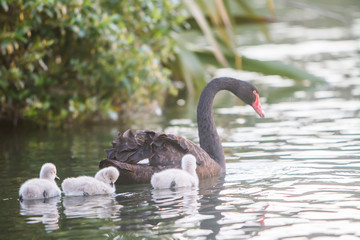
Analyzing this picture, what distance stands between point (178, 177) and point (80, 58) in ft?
17.6

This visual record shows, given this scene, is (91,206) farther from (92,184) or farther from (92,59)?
(92,59)

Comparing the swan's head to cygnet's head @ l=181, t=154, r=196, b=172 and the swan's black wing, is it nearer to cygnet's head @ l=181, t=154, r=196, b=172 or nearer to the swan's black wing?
the swan's black wing

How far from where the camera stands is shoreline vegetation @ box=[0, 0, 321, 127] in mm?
10984

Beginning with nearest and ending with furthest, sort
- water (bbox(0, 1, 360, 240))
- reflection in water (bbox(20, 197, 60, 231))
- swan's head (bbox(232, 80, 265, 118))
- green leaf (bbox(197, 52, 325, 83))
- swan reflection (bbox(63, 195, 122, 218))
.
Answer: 1. water (bbox(0, 1, 360, 240))
2. reflection in water (bbox(20, 197, 60, 231))
3. swan reflection (bbox(63, 195, 122, 218))
4. swan's head (bbox(232, 80, 265, 118))
5. green leaf (bbox(197, 52, 325, 83))

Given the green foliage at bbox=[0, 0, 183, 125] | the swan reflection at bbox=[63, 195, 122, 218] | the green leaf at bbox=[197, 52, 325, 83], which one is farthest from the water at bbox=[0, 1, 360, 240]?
the green leaf at bbox=[197, 52, 325, 83]

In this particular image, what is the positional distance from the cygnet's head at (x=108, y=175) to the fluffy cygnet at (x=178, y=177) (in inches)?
14.0

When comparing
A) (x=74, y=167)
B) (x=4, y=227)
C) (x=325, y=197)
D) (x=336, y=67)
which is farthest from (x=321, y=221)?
(x=336, y=67)

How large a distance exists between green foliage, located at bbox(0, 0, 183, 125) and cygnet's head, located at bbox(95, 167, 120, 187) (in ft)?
12.8

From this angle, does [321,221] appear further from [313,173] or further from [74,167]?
[74,167]

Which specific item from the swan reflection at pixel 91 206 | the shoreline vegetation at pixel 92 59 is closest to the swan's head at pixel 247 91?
A: the shoreline vegetation at pixel 92 59

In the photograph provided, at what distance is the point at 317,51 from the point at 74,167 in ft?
42.3

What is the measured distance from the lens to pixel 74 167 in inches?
351

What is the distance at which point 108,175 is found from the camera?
23.6 feet

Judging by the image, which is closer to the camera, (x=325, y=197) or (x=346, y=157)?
(x=325, y=197)
